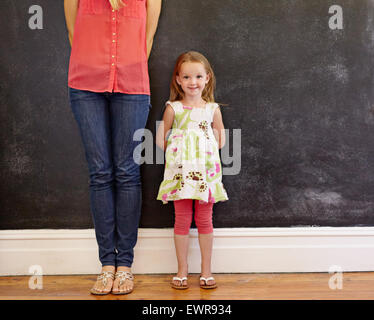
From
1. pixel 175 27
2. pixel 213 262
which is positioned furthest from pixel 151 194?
pixel 175 27

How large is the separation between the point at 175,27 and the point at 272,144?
706 millimetres

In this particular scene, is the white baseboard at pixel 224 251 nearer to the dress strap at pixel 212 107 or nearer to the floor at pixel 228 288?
the floor at pixel 228 288

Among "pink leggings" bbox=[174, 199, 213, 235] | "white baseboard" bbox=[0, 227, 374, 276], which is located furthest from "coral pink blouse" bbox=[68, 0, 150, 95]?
"white baseboard" bbox=[0, 227, 374, 276]

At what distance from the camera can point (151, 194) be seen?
191cm

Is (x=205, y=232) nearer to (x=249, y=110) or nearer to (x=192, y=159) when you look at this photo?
(x=192, y=159)

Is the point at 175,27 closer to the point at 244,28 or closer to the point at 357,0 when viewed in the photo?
the point at 244,28

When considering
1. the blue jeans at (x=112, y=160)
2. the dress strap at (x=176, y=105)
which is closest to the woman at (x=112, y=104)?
the blue jeans at (x=112, y=160)

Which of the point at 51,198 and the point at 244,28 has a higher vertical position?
the point at 244,28

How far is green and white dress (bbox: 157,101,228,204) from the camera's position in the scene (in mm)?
1655

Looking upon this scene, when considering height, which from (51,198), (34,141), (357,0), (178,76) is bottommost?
(51,198)

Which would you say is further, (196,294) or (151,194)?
(151,194)

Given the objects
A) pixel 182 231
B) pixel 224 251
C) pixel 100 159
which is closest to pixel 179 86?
pixel 100 159

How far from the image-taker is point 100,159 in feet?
5.28

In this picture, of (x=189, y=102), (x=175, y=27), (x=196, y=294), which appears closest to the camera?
(x=196, y=294)
